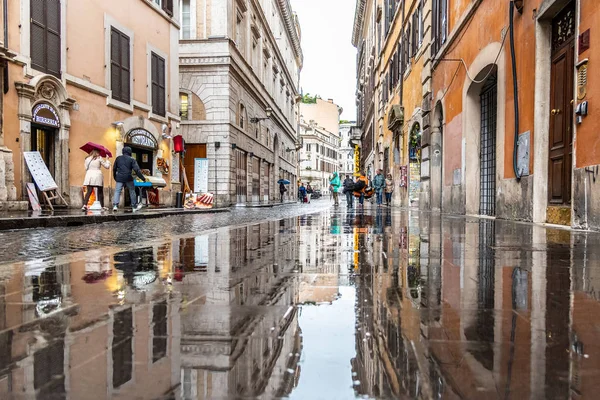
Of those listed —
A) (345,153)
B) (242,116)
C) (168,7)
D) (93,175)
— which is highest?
(345,153)

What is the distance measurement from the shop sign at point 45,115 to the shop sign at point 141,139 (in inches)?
141

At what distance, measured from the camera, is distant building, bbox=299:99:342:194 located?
8612 centimetres

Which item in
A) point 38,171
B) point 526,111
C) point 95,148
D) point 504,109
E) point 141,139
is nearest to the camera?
point 526,111

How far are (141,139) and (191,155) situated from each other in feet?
22.2

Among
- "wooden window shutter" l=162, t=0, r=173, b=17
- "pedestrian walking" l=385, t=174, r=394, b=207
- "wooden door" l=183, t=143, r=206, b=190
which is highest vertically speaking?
"wooden window shutter" l=162, t=0, r=173, b=17

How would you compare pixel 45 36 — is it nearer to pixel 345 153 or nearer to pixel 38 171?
pixel 38 171

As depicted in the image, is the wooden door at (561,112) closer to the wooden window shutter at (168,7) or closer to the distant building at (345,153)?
A: the wooden window shutter at (168,7)

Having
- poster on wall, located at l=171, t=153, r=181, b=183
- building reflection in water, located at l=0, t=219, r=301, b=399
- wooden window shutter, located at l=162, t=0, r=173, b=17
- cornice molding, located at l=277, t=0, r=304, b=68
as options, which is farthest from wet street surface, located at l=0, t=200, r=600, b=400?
cornice molding, located at l=277, t=0, r=304, b=68

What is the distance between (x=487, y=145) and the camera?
11805 mm

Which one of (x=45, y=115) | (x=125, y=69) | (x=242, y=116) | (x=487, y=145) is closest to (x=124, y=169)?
(x=45, y=115)

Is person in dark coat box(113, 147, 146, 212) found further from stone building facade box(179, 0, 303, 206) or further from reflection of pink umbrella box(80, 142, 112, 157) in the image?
stone building facade box(179, 0, 303, 206)

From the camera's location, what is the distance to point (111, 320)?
70.9 inches

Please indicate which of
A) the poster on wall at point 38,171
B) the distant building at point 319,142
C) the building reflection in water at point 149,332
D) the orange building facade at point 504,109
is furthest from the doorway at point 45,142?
the distant building at point 319,142

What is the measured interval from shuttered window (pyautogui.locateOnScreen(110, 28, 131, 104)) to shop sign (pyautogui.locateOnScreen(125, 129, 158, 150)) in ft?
3.74
